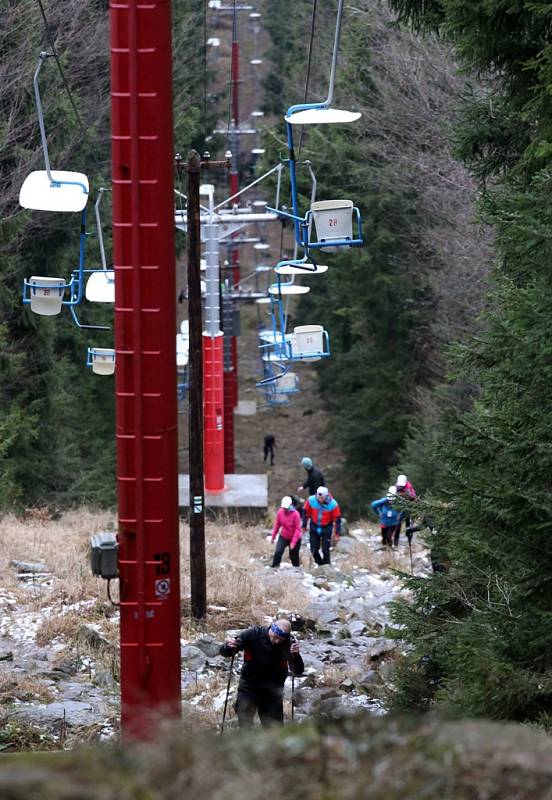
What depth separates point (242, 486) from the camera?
90.1 feet

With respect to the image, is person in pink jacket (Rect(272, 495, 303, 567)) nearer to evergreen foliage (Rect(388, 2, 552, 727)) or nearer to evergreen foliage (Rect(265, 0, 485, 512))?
evergreen foliage (Rect(388, 2, 552, 727))

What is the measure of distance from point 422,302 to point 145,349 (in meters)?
27.2

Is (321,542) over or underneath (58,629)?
over

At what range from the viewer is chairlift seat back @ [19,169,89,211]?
36.3 feet

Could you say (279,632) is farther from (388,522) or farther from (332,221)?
(388,522)

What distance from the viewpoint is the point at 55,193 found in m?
11.2

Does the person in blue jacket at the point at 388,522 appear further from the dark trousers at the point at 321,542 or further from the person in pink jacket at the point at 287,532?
the person in pink jacket at the point at 287,532

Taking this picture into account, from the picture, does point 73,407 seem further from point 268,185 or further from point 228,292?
point 268,185

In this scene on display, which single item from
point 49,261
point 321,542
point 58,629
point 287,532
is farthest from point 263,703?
point 49,261

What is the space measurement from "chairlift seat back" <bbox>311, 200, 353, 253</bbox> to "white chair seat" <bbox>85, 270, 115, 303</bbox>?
230cm

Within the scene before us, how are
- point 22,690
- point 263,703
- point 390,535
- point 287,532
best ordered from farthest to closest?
point 390,535
point 287,532
point 22,690
point 263,703

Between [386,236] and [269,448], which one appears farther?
[269,448]

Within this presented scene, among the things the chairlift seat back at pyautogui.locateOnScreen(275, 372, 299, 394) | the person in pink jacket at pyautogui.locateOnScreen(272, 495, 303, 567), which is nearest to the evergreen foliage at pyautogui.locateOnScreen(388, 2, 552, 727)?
the person in pink jacket at pyautogui.locateOnScreen(272, 495, 303, 567)

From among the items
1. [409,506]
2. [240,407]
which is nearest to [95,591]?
[409,506]
